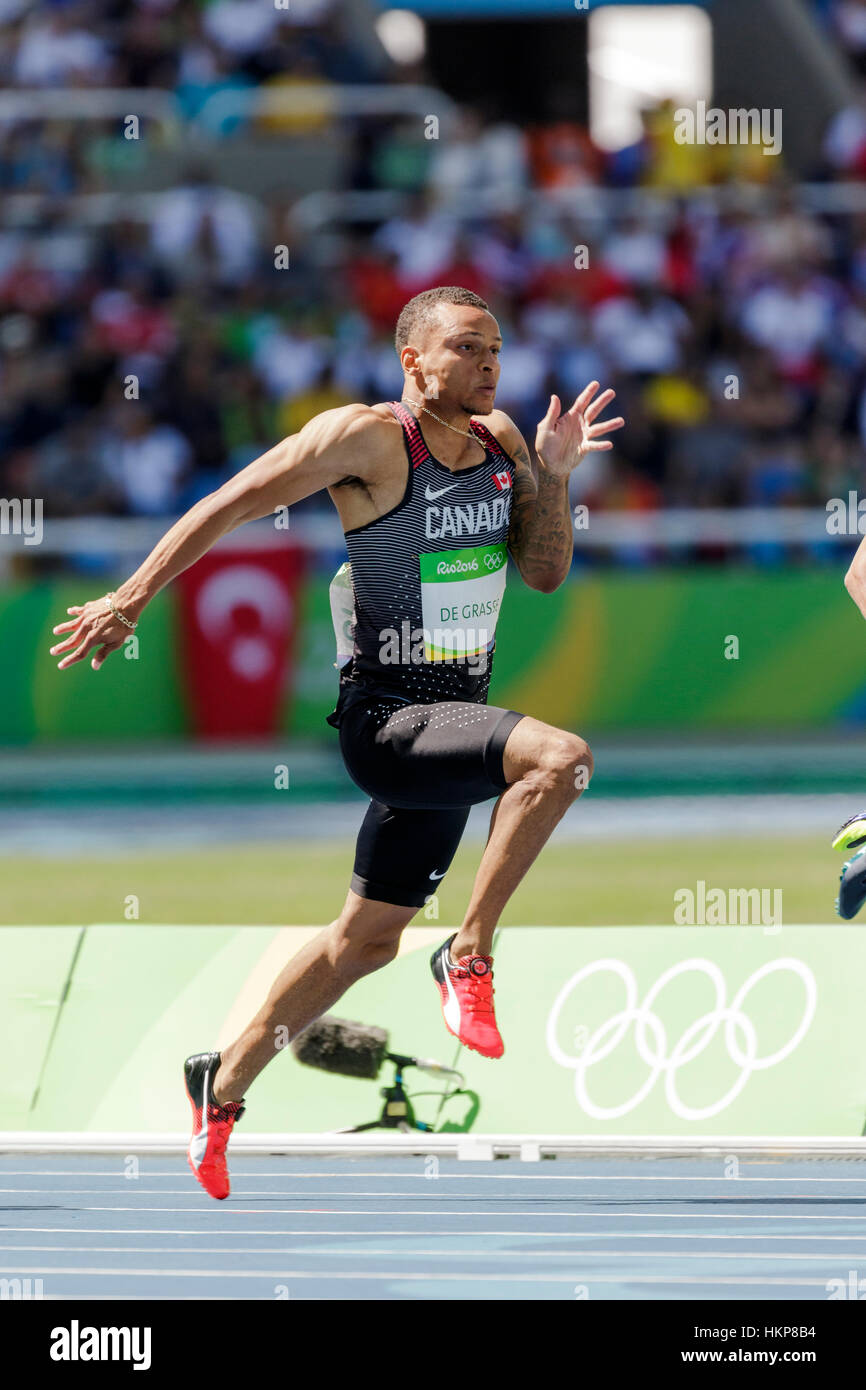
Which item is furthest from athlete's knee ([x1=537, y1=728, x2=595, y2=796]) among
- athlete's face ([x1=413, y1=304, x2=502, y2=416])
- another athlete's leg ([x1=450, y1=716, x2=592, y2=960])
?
athlete's face ([x1=413, y1=304, x2=502, y2=416])

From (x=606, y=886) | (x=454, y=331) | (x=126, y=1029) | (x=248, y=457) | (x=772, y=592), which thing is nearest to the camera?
(x=454, y=331)

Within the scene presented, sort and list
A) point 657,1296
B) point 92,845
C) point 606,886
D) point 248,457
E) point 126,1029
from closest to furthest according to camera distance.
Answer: point 657,1296, point 126,1029, point 606,886, point 92,845, point 248,457

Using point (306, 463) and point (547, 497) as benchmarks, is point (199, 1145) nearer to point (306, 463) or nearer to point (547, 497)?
point (306, 463)

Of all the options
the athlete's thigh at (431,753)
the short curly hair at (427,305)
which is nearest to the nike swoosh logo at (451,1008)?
the athlete's thigh at (431,753)

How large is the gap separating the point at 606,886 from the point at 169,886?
103 inches

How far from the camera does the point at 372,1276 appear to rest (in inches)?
252

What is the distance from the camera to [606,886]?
1333 cm

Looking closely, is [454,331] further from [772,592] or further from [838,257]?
[838,257]

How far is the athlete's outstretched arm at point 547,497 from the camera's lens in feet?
23.1

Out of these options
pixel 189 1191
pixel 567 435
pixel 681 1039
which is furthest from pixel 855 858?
pixel 189 1191

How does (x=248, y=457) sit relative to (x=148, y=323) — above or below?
below

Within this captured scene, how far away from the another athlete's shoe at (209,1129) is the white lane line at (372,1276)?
1.81 ft

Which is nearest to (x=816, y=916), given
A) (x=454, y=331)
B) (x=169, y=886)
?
(x=169, y=886)

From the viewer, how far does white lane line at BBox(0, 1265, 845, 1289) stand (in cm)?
625
